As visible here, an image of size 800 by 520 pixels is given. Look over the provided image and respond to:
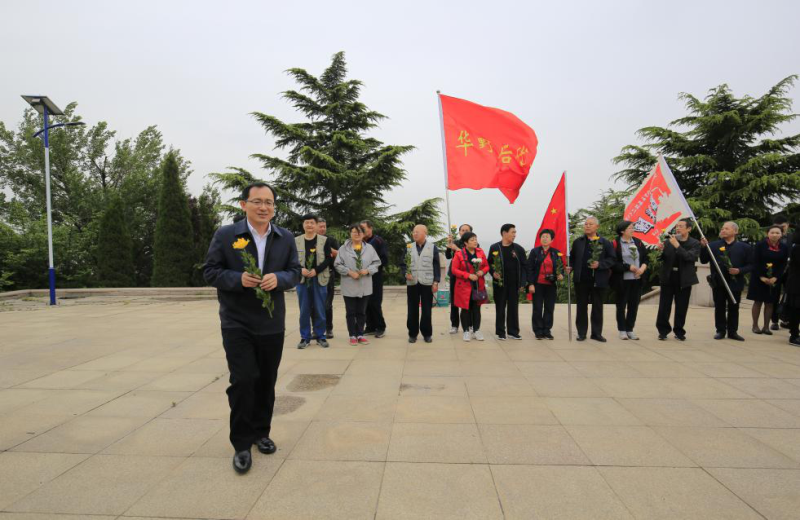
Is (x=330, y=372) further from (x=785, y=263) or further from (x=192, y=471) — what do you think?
(x=785, y=263)

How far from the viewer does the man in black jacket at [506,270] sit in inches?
280

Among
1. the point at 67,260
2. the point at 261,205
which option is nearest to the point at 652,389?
the point at 261,205

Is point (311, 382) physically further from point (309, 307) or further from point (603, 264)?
point (603, 264)

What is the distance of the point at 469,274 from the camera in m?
6.80

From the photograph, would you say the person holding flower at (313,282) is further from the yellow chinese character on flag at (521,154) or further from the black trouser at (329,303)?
the yellow chinese character on flag at (521,154)

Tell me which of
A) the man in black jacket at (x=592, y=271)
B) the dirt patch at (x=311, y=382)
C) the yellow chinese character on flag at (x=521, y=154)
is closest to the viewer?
the dirt patch at (x=311, y=382)

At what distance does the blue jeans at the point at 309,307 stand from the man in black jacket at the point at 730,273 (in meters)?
6.05

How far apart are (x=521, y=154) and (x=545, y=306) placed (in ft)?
8.39

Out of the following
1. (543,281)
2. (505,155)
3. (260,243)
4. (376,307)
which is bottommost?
(376,307)

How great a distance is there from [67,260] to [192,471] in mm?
21204

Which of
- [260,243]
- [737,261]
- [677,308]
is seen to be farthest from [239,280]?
[737,261]

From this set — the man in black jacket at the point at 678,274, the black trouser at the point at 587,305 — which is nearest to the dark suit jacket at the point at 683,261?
the man in black jacket at the point at 678,274

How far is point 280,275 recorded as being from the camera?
296 centimetres

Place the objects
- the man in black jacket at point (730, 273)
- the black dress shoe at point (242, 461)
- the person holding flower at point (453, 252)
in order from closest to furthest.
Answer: the black dress shoe at point (242, 461) < the person holding flower at point (453, 252) < the man in black jacket at point (730, 273)
